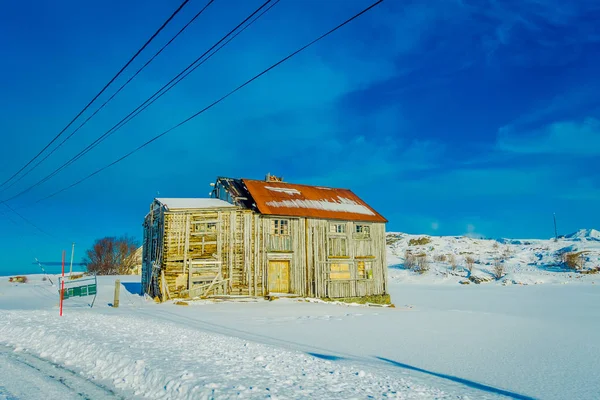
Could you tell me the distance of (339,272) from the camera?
2952cm

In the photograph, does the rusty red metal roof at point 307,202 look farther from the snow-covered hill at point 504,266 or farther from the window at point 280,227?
the snow-covered hill at point 504,266

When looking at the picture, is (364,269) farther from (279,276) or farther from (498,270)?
(498,270)

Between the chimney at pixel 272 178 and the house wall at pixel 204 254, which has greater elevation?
the chimney at pixel 272 178

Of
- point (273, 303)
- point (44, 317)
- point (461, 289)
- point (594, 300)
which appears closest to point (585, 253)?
point (461, 289)

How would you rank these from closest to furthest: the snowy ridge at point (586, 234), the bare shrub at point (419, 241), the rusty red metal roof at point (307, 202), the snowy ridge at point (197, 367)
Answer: the snowy ridge at point (197, 367) < the rusty red metal roof at point (307, 202) < the bare shrub at point (419, 241) < the snowy ridge at point (586, 234)

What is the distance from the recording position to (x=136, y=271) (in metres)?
61.2

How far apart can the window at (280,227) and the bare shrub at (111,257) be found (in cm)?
4207

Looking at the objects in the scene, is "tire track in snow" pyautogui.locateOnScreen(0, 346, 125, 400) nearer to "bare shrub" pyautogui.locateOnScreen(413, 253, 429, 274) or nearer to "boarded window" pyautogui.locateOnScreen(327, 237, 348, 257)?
"boarded window" pyautogui.locateOnScreen(327, 237, 348, 257)

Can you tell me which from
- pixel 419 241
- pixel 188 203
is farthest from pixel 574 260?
pixel 188 203

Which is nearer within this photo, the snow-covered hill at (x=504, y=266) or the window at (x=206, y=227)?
the window at (x=206, y=227)

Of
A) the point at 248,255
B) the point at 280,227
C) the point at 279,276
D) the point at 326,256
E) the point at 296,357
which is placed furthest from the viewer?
the point at 326,256

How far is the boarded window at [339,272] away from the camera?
1148 inches

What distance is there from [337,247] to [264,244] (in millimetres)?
5796

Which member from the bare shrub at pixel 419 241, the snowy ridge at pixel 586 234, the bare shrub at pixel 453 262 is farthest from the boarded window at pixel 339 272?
the snowy ridge at pixel 586 234
